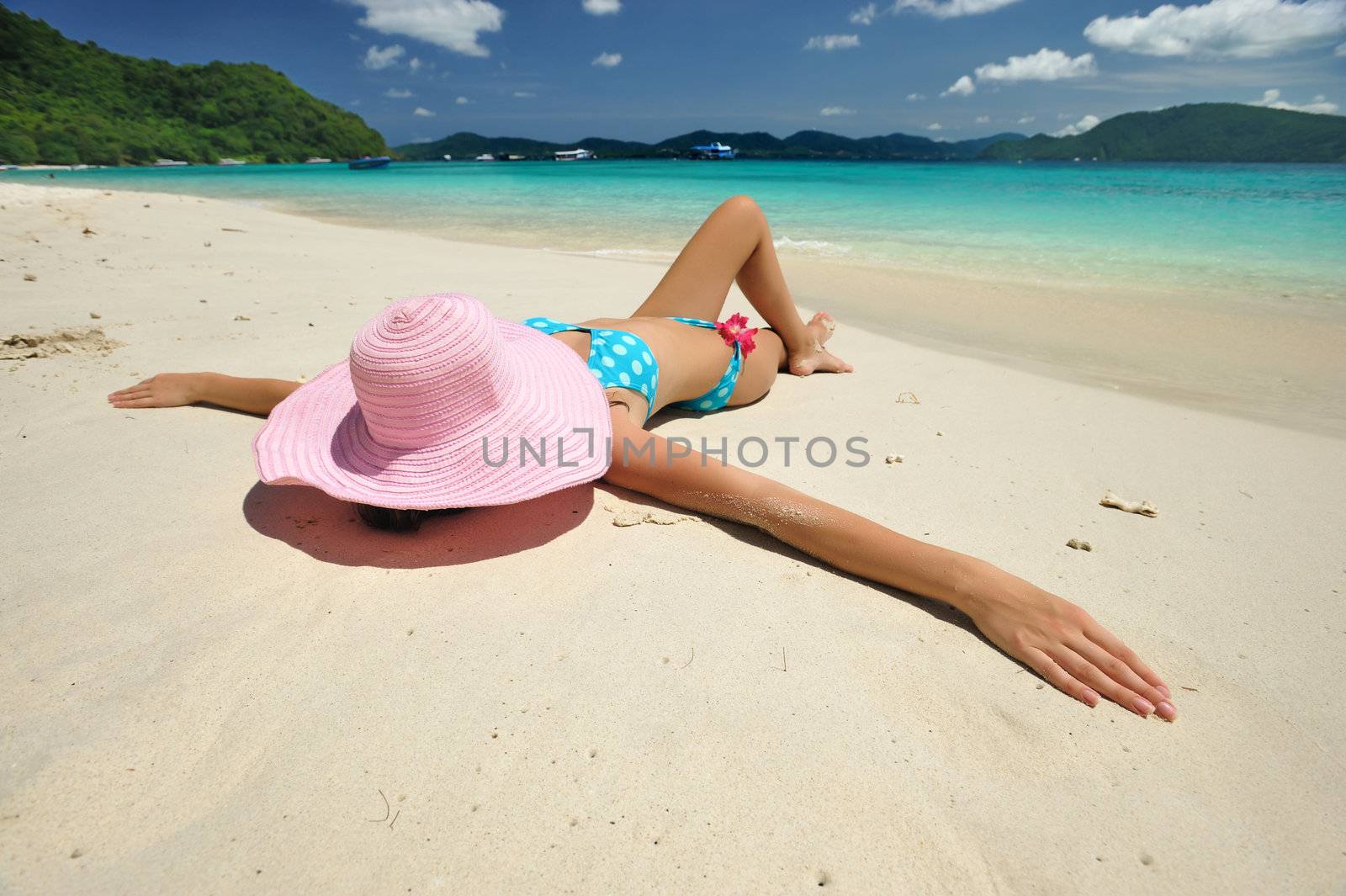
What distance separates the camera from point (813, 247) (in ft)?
31.8

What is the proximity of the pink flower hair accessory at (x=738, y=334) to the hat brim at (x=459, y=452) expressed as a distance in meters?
1.25

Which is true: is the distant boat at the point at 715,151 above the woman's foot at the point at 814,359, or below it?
above

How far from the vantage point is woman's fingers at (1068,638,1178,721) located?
1.41 metres

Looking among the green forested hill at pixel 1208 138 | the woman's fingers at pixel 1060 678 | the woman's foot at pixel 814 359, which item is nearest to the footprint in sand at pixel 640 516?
the woman's fingers at pixel 1060 678

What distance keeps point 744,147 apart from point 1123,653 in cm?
10481

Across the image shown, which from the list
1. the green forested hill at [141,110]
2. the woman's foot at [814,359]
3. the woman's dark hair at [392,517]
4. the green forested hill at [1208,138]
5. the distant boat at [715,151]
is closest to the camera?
the woman's dark hair at [392,517]

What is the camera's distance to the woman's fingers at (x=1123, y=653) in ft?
4.77

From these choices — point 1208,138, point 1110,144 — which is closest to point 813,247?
point 1208,138

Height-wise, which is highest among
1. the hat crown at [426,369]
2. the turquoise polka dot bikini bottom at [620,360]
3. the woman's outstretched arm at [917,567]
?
the hat crown at [426,369]

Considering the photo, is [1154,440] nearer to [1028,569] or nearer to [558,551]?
[1028,569]

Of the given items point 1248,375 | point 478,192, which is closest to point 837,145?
point 478,192

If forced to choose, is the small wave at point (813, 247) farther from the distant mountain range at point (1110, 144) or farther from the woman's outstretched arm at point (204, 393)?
the distant mountain range at point (1110, 144)

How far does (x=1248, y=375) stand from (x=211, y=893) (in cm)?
541

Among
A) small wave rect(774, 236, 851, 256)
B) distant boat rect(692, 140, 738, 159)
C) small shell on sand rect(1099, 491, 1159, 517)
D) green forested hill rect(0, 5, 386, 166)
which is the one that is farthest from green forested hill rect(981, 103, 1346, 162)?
green forested hill rect(0, 5, 386, 166)
